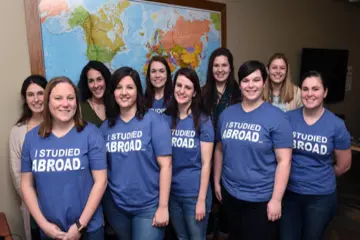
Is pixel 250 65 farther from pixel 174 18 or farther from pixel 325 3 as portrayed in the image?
pixel 325 3

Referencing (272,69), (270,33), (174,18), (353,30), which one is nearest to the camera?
(272,69)

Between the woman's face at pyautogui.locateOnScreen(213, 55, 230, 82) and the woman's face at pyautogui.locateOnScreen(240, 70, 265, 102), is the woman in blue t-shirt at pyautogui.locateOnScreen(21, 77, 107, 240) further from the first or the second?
the woman's face at pyautogui.locateOnScreen(213, 55, 230, 82)

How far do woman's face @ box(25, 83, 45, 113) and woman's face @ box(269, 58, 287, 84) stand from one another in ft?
5.64

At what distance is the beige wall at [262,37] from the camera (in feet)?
6.00

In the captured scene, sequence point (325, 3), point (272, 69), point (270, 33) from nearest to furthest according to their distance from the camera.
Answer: point (272, 69), point (270, 33), point (325, 3)

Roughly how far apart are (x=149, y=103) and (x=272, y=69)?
1045 mm

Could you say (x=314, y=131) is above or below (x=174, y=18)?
below

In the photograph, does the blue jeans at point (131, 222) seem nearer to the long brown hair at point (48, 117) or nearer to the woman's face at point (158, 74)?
the long brown hair at point (48, 117)

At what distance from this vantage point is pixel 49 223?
1350 millimetres

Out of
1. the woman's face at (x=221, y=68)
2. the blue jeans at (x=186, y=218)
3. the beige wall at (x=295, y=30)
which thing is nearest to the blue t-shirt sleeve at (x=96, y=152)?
the blue jeans at (x=186, y=218)

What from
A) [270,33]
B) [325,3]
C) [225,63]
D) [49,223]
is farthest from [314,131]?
[325,3]

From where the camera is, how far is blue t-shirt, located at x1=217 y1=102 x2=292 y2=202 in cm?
149

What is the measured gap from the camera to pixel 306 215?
1660 mm

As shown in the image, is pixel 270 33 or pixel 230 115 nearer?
pixel 230 115
